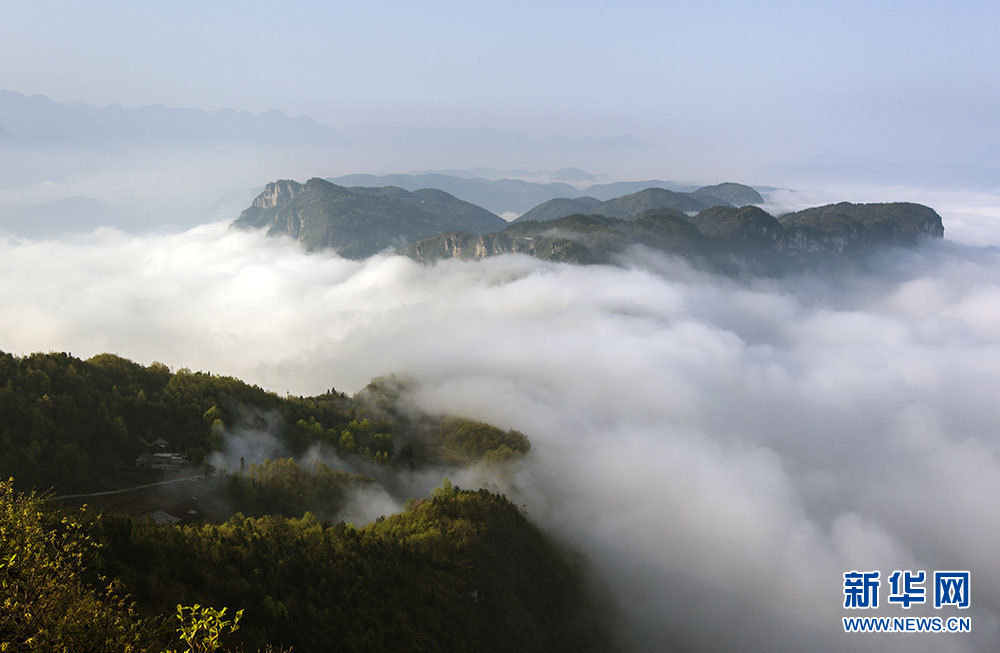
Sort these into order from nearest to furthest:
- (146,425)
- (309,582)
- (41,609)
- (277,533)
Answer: (41,609) → (309,582) → (277,533) → (146,425)

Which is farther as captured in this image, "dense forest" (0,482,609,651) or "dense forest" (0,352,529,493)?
"dense forest" (0,352,529,493)

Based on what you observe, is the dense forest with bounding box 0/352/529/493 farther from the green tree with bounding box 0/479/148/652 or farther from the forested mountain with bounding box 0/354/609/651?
the green tree with bounding box 0/479/148/652

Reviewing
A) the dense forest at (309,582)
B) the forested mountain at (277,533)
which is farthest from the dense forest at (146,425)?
the dense forest at (309,582)

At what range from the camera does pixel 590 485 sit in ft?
523

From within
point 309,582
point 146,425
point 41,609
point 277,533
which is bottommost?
point 309,582

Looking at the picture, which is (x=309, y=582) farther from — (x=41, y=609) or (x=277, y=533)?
(x=41, y=609)

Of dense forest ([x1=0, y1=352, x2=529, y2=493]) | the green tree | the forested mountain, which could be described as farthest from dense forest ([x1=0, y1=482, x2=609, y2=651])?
dense forest ([x1=0, y1=352, x2=529, y2=493])

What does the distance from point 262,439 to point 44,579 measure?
110m

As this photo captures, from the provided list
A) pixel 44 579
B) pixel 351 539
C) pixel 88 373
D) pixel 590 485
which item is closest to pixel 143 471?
pixel 88 373

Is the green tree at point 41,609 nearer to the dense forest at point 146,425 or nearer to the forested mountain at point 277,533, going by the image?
the forested mountain at point 277,533

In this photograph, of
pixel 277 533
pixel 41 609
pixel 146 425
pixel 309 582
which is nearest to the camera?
pixel 41 609

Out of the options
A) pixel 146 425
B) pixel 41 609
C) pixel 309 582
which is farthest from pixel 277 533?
pixel 41 609

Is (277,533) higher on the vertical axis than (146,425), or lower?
lower

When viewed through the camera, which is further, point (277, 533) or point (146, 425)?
point (146, 425)
